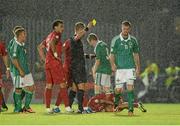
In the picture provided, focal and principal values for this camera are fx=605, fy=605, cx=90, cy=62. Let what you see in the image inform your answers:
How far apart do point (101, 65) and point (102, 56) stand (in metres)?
0.28

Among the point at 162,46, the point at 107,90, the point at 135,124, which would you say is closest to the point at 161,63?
the point at 162,46

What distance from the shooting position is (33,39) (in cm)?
1806

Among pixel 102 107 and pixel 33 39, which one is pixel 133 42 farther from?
pixel 33 39

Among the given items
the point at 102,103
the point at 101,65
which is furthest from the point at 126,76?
the point at 101,65

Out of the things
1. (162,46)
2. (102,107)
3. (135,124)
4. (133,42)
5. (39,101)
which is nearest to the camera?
(135,124)

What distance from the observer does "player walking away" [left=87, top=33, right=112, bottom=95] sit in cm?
1170

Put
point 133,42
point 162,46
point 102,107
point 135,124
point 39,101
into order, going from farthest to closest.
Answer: point 162,46, point 39,101, point 102,107, point 133,42, point 135,124

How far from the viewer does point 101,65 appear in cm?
1212

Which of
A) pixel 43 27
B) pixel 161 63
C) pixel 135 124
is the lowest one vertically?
pixel 135 124

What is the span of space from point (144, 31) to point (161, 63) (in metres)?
1.11

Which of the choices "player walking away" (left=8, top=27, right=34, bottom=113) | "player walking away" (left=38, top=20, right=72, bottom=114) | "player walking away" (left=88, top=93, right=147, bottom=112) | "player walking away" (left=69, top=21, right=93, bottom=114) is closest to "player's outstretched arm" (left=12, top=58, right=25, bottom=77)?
"player walking away" (left=8, top=27, right=34, bottom=113)

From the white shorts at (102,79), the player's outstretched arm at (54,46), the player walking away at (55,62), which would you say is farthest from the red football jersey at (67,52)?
the white shorts at (102,79)

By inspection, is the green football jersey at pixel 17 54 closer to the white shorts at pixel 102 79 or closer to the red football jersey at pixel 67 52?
the red football jersey at pixel 67 52

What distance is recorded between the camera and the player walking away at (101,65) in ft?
38.4
